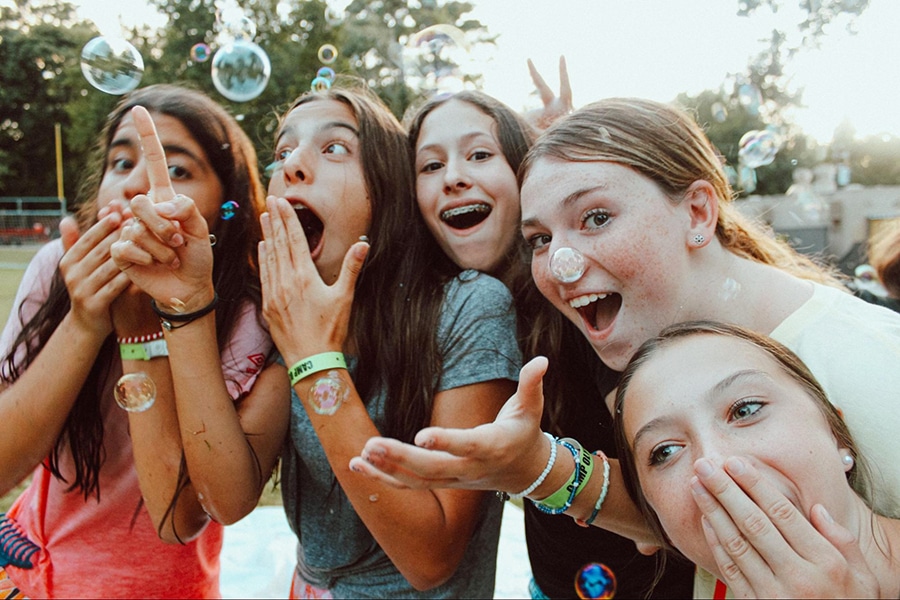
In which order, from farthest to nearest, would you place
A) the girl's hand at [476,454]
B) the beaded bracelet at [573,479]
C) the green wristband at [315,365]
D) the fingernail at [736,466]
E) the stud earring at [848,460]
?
1. the green wristband at [315,365]
2. the beaded bracelet at [573,479]
3. the stud earring at [848,460]
4. the fingernail at [736,466]
5. the girl's hand at [476,454]

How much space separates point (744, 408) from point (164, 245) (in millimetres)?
1366

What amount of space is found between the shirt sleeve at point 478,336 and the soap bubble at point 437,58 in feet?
3.61

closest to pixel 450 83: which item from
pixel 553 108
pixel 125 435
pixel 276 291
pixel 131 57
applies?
pixel 553 108

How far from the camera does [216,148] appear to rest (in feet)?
6.65

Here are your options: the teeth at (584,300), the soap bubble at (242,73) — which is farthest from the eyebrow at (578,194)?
the soap bubble at (242,73)

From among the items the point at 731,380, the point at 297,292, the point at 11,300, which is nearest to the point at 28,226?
the point at 11,300

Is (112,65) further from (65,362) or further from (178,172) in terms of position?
(65,362)

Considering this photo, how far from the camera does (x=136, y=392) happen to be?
1.69m

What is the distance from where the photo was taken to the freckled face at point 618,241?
5.09 feet

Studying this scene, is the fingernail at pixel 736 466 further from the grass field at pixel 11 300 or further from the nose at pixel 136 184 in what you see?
the nose at pixel 136 184

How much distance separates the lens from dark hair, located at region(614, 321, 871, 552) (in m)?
1.32

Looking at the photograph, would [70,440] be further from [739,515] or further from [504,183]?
[739,515]

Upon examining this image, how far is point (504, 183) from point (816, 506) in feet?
4.21

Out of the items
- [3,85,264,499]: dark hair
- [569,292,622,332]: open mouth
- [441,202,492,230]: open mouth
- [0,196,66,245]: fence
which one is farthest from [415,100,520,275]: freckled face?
[0,196,66,245]: fence
